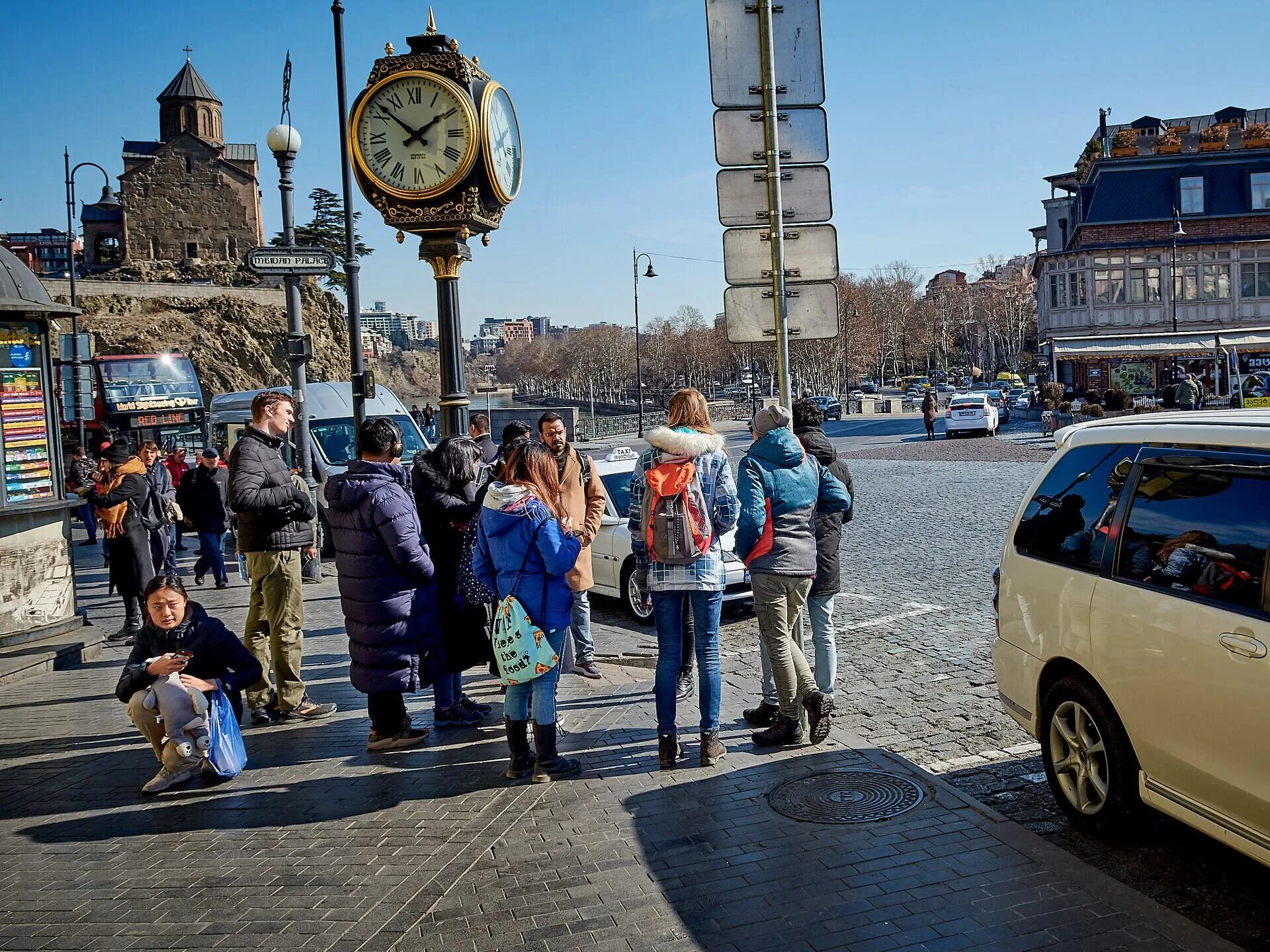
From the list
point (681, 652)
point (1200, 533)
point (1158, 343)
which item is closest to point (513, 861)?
point (681, 652)

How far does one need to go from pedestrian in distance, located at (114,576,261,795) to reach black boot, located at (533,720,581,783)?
5.68 ft

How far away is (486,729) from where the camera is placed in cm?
682

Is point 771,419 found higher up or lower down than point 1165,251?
lower down

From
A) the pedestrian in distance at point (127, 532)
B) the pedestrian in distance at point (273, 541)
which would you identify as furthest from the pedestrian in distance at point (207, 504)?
the pedestrian in distance at point (273, 541)

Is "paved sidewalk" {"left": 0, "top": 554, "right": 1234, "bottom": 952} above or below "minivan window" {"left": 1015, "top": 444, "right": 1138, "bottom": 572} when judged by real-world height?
below

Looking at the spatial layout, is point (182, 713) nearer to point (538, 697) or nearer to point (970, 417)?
point (538, 697)

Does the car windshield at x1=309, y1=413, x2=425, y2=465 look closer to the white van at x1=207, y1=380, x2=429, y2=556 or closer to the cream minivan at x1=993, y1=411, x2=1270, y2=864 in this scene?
the white van at x1=207, y1=380, x2=429, y2=556

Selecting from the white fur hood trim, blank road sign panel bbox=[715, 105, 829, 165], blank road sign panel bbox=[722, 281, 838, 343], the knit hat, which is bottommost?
the white fur hood trim

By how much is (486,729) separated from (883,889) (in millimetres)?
3211

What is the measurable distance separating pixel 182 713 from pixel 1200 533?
5045mm

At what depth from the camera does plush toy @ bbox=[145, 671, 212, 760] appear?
19.1ft

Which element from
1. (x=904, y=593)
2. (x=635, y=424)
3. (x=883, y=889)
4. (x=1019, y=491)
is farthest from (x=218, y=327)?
(x=883, y=889)

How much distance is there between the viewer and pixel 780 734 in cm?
611

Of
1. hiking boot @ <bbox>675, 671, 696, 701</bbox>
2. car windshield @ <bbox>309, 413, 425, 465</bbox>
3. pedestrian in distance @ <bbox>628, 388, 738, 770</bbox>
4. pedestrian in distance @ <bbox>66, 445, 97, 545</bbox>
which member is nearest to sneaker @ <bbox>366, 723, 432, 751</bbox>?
pedestrian in distance @ <bbox>628, 388, 738, 770</bbox>
